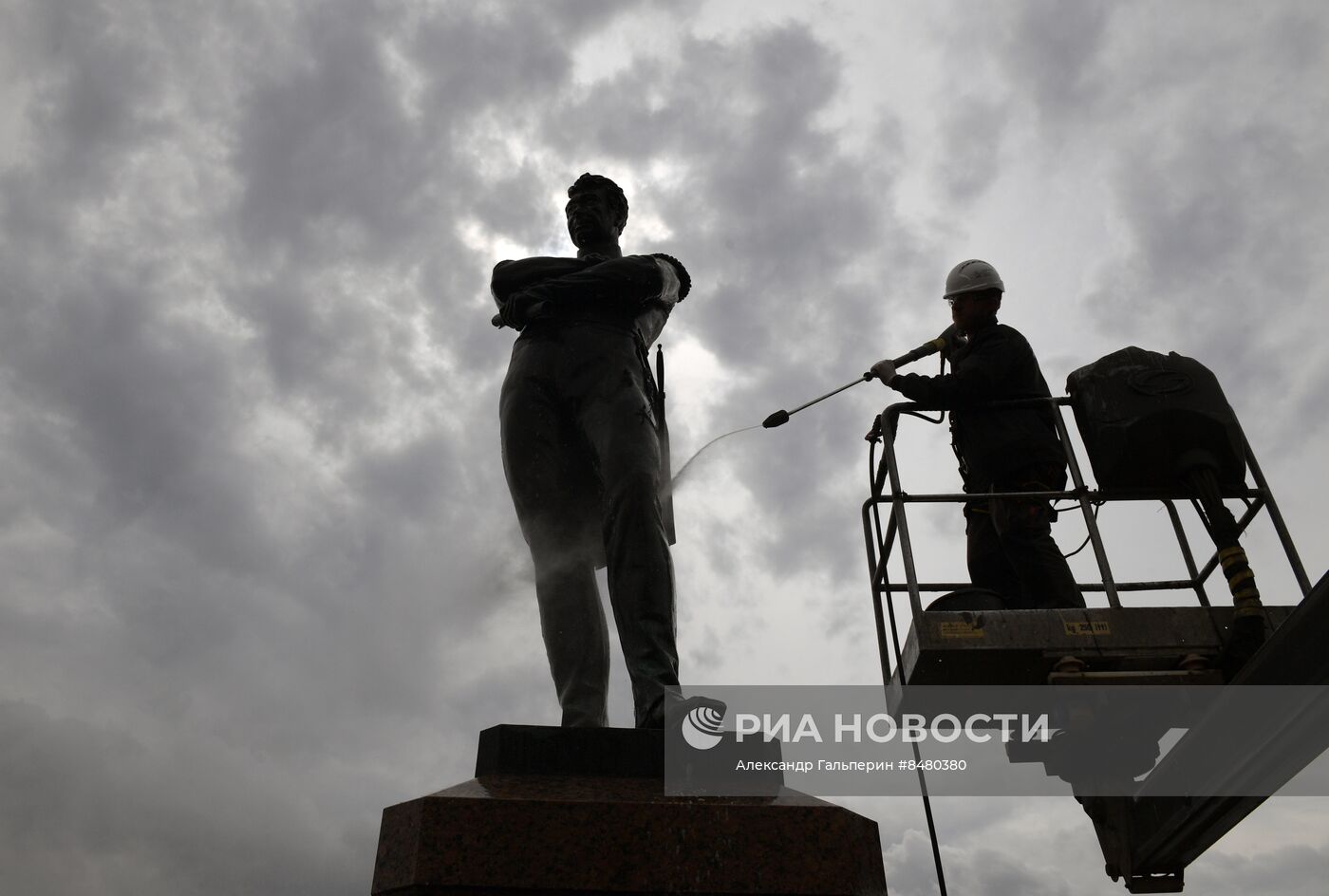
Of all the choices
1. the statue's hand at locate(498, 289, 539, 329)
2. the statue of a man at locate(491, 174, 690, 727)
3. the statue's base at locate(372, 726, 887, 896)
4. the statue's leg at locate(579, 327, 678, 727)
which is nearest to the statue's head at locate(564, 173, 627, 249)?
the statue of a man at locate(491, 174, 690, 727)

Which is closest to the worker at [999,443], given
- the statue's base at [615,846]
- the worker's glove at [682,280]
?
the worker's glove at [682,280]

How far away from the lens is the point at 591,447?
5.01 metres

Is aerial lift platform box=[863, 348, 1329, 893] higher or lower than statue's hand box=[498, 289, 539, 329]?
lower

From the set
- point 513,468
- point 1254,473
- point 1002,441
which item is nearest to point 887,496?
point 1002,441

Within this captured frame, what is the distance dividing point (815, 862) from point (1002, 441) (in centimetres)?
331

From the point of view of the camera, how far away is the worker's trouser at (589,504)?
4359mm

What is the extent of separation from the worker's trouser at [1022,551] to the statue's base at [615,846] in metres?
2.58

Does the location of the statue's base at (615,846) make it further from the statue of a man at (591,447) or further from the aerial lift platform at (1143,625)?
the aerial lift platform at (1143,625)

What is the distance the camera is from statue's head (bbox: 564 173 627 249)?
5684 mm

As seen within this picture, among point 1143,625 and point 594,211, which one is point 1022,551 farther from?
point 594,211

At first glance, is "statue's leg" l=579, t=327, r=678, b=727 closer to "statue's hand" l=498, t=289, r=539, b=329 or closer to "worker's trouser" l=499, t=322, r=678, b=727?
"worker's trouser" l=499, t=322, r=678, b=727

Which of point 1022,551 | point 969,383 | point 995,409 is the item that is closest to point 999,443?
point 995,409

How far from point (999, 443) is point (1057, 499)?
44 centimetres

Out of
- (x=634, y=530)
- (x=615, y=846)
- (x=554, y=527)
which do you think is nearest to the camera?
(x=615, y=846)
